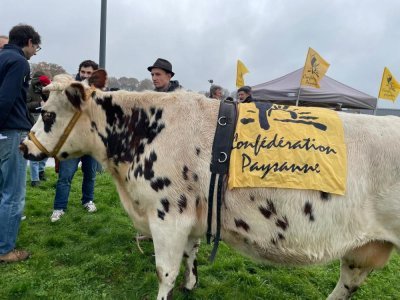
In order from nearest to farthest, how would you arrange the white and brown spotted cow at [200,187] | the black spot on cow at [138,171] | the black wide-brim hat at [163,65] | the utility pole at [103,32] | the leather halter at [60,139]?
the white and brown spotted cow at [200,187] → the black spot on cow at [138,171] → the leather halter at [60,139] → the black wide-brim hat at [163,65] → the utility pole at [103,32]

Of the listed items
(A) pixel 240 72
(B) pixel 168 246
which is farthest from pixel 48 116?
(A) pixel 240 72

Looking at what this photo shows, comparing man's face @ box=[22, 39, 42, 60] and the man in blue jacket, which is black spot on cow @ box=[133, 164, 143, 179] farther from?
man's face @ box=[22, 39, 42, 60]

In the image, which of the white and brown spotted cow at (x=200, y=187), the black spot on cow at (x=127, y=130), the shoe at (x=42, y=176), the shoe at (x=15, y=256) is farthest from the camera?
the shoe at (x=42, y=176)

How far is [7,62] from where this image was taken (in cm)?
391

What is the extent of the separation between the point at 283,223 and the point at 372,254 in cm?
88

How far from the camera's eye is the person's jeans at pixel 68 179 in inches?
224

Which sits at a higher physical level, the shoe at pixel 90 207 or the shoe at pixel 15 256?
the shoe at pixel 90 207

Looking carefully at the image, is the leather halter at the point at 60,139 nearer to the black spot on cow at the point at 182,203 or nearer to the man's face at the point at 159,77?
the black spot on cow at the point at 182,203

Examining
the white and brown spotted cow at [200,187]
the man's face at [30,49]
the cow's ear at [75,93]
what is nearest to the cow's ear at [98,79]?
the white and brown spotted cow at [200,187]

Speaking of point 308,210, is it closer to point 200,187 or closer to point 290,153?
point 290,153

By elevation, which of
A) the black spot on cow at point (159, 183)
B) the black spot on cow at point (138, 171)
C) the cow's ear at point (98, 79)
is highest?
the cow's ear at point (98, 79)

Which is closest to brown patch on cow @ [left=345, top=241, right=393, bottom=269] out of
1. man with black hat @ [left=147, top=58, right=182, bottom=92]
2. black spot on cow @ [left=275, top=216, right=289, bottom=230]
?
black spot on cow @ [left=275, top=216, right=289, bottom=230]

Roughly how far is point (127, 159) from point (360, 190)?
2.09m

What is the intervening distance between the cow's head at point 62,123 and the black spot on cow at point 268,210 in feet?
6.42
